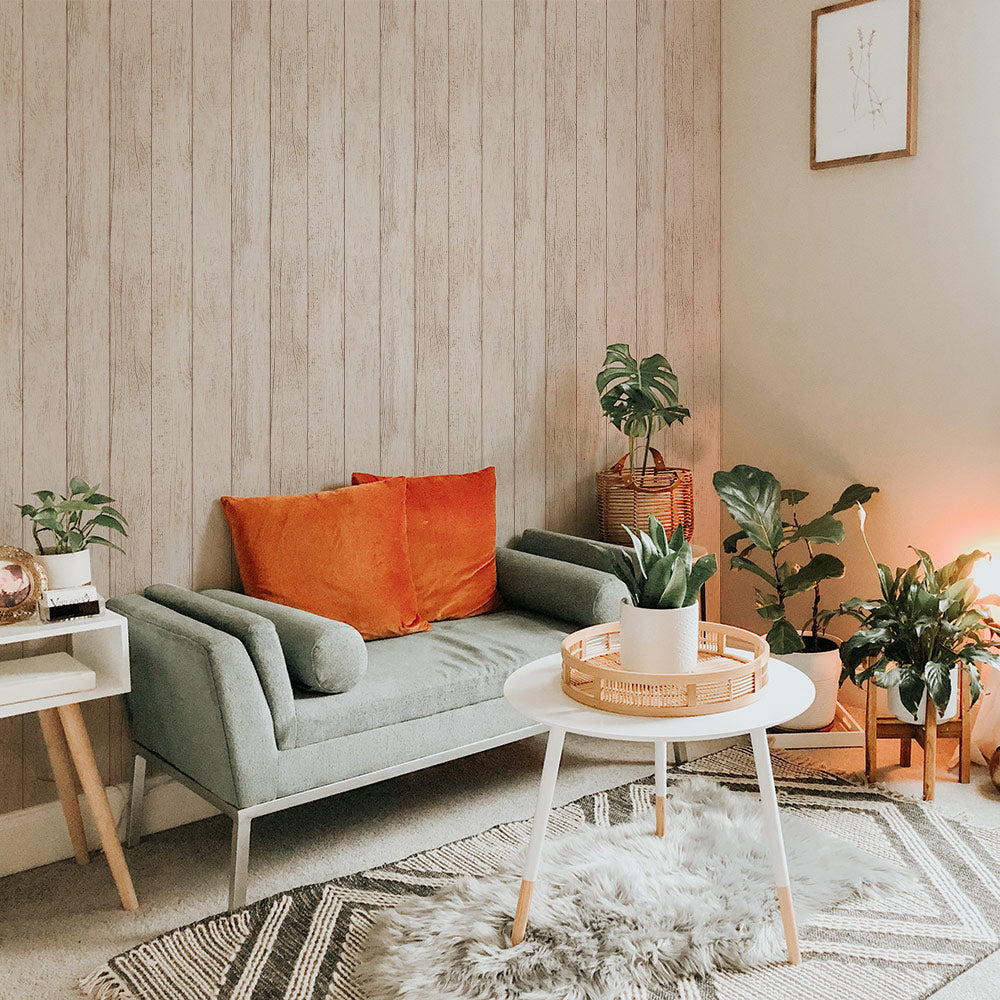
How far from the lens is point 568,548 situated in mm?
3258

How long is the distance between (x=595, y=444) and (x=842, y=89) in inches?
58.4

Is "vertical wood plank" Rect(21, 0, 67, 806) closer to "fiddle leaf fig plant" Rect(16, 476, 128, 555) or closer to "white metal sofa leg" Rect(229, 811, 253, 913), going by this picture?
"fiddle leaf fig plant" Rect(16, 476, 128, 555)

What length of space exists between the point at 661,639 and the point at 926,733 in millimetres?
1220

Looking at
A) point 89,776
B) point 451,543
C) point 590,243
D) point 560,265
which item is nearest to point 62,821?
point 89,776

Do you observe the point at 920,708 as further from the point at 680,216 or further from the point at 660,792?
the point at 680,216

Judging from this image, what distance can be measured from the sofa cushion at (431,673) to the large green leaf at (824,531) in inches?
32.1

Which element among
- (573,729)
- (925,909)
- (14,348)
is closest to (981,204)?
(925,909)

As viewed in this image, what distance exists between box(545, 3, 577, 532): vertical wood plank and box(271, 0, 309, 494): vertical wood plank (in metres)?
0.92

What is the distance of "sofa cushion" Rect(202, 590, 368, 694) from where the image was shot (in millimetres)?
2338

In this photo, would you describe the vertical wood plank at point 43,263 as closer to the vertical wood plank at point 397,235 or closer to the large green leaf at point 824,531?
the vertical wood plank at point 397,235

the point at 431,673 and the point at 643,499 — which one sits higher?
the point at 643,499

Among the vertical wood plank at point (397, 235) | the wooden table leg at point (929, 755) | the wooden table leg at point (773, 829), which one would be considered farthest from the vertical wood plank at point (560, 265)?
the wooden table leg at point (773, 829)

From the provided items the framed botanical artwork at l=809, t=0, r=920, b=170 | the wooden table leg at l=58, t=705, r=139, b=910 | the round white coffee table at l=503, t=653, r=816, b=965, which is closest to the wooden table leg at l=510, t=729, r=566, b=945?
the round white coffee table at l=503, t=653, r=816, b=965

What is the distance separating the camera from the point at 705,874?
7.43 ft
